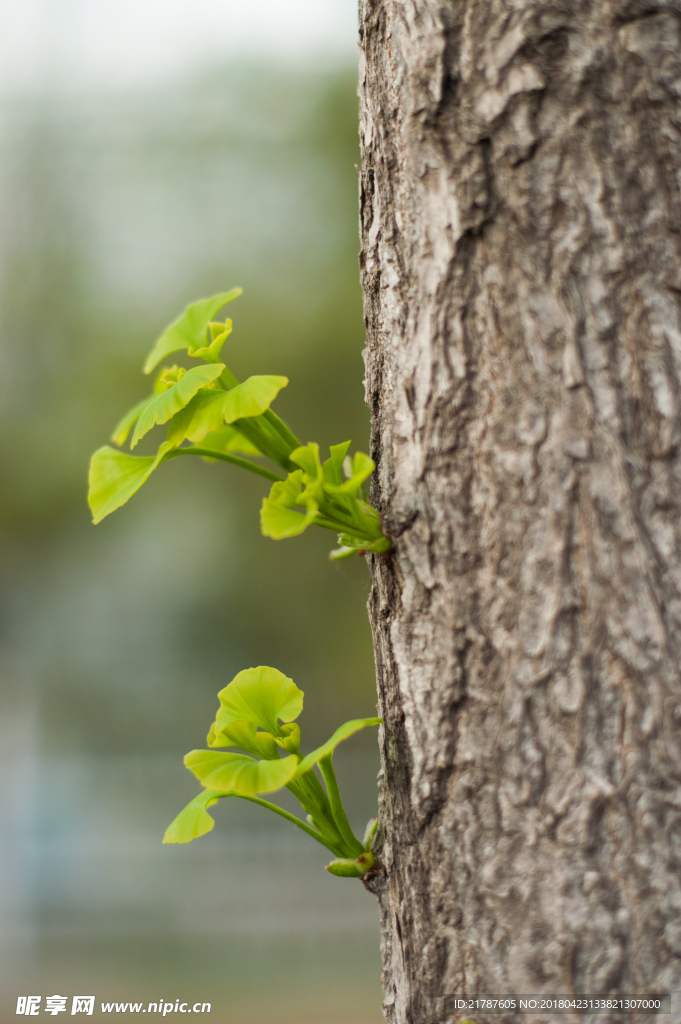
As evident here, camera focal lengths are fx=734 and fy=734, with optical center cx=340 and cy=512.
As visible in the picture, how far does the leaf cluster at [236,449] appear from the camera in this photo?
51 cm

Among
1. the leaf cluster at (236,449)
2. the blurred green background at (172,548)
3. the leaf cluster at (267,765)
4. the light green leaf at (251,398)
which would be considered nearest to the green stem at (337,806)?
the leaf cluster at (267,765)

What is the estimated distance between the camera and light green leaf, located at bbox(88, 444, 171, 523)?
0.54 metres

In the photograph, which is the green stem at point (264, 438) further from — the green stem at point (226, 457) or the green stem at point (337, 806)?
the green stem at point (337, 806)

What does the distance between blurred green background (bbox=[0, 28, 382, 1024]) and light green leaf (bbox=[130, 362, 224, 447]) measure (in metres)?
3.62

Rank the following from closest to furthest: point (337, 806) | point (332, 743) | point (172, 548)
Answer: point (332, 743) → point (337, 806) → point (172, 548)

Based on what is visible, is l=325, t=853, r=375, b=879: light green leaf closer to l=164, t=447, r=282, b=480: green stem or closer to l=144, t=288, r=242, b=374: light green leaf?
l=164, t=447, r=282, b=480: green stem

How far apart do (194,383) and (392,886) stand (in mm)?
430

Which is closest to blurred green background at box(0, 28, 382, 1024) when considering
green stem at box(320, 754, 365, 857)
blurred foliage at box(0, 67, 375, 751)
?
blurred foliage at box(0, 67, 375, 751)

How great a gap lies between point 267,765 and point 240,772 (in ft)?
0.06

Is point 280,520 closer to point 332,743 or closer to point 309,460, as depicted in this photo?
point 309,460

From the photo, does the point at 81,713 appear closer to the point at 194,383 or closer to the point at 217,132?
the point at 217,132

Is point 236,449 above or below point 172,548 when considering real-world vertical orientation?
below

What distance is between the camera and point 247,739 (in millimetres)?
563

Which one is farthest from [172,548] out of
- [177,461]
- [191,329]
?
[191,329]
